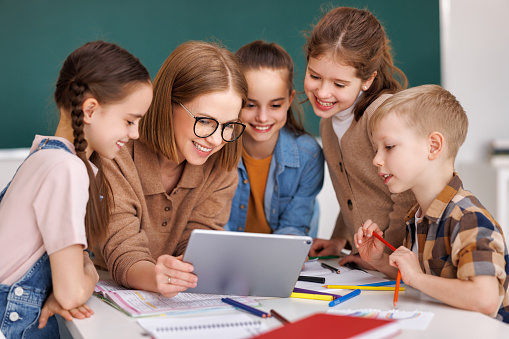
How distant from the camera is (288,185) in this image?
6.55ft

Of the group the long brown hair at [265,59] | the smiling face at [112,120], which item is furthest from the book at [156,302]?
the long brown hair at [265,59]

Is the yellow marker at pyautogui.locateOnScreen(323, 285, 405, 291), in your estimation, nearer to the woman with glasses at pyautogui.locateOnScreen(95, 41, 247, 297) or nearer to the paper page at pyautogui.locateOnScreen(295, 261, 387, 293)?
the paper page at pyautogui.locateOnScreen(295, 261, 387, 293)

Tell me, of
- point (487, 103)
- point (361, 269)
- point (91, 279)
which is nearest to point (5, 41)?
point (91, 279)

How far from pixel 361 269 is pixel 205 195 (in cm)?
49

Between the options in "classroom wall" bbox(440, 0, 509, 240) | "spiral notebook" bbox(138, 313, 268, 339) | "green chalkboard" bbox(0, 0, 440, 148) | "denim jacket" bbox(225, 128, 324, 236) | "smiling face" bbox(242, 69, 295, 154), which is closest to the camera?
"spiral notebook" bbox(138, 313, 268, 339)

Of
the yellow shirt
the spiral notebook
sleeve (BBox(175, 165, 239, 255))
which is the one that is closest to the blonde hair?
sleeve (BBox(175, 165, 239, 255))

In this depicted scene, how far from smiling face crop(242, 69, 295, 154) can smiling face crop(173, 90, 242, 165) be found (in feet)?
1.03

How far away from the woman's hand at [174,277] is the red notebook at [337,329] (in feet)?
1.21

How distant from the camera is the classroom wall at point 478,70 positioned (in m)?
3.35

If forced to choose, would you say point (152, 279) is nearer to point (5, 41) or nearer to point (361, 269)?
point (361, 269)

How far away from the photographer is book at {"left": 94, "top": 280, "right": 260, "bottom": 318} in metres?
1.10

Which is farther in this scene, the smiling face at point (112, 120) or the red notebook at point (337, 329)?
the smiling face at point (112, 120)

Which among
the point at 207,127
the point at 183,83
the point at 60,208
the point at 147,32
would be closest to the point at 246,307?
the point at 60,208

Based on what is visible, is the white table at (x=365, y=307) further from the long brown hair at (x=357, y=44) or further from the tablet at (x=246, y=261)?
the long brown hair at (x=357, y=44)
